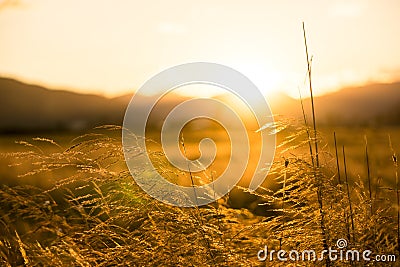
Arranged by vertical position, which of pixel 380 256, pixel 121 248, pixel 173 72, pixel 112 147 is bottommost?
pixel 380 256

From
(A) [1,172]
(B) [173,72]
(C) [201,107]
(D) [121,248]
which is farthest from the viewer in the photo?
(A) [1,172]

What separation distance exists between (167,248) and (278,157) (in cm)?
67

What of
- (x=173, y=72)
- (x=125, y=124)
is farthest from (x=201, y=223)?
(x=173, y=72)

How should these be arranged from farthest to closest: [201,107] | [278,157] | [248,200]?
1. [248,200]
2. [201,107]
3. [278,157]

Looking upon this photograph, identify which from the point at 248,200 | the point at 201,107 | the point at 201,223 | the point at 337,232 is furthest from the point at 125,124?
the point at 248,200

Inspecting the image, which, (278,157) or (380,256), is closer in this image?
(380,256)

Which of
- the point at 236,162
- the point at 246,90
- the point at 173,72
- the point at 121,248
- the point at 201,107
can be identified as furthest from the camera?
the point at 236,162

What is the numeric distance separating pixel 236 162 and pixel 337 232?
5178 mm

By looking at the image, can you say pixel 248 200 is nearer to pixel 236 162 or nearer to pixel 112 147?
pixel 236 162

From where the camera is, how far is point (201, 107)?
4.82m

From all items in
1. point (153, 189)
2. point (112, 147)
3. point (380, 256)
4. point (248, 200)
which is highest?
point (112, 147)

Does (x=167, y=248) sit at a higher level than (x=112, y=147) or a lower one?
lower

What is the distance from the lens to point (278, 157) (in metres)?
2.93

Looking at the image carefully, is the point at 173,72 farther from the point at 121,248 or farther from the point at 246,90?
the point at 121,248
